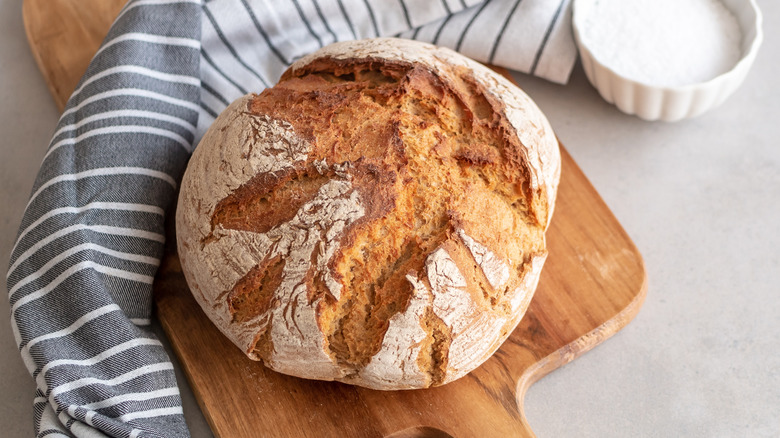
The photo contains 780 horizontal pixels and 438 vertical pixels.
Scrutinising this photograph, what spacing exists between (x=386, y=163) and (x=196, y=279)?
475 millimetres

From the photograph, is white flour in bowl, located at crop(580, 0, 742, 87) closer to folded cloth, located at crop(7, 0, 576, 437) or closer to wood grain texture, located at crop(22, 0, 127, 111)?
folded cloth, located at crop(7, 0, 576, 437)

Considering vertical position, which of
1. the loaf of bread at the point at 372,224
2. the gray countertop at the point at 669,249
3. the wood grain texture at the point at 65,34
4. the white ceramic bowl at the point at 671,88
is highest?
the wood grain texture at the point at 65,34

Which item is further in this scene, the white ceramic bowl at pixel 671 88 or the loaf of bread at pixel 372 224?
the white ceramic bowl at pixel 671 88

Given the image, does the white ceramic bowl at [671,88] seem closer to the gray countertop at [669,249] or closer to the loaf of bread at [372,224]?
the gray countertop at [669,249]

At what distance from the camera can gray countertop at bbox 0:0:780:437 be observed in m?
1.74

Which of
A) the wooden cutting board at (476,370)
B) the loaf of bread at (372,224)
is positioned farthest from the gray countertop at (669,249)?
the loaf of bread at (372,224)

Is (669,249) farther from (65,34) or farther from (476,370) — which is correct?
(65,34)

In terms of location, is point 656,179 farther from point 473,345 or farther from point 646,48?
point 473,345

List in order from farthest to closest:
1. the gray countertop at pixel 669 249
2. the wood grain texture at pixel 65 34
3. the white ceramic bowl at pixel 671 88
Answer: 1. the wood grain texture at pixel 65 34
2. the white ceramic bowl at pixel 671 88
3. the gray countertop at pixel 669 249

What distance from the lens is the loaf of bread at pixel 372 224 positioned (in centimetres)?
144

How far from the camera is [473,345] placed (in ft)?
4.90

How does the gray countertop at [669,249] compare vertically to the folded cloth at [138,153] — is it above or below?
below

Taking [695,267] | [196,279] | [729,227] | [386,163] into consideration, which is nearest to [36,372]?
[196,279]

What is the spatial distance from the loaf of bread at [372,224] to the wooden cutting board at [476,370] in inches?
4.3
